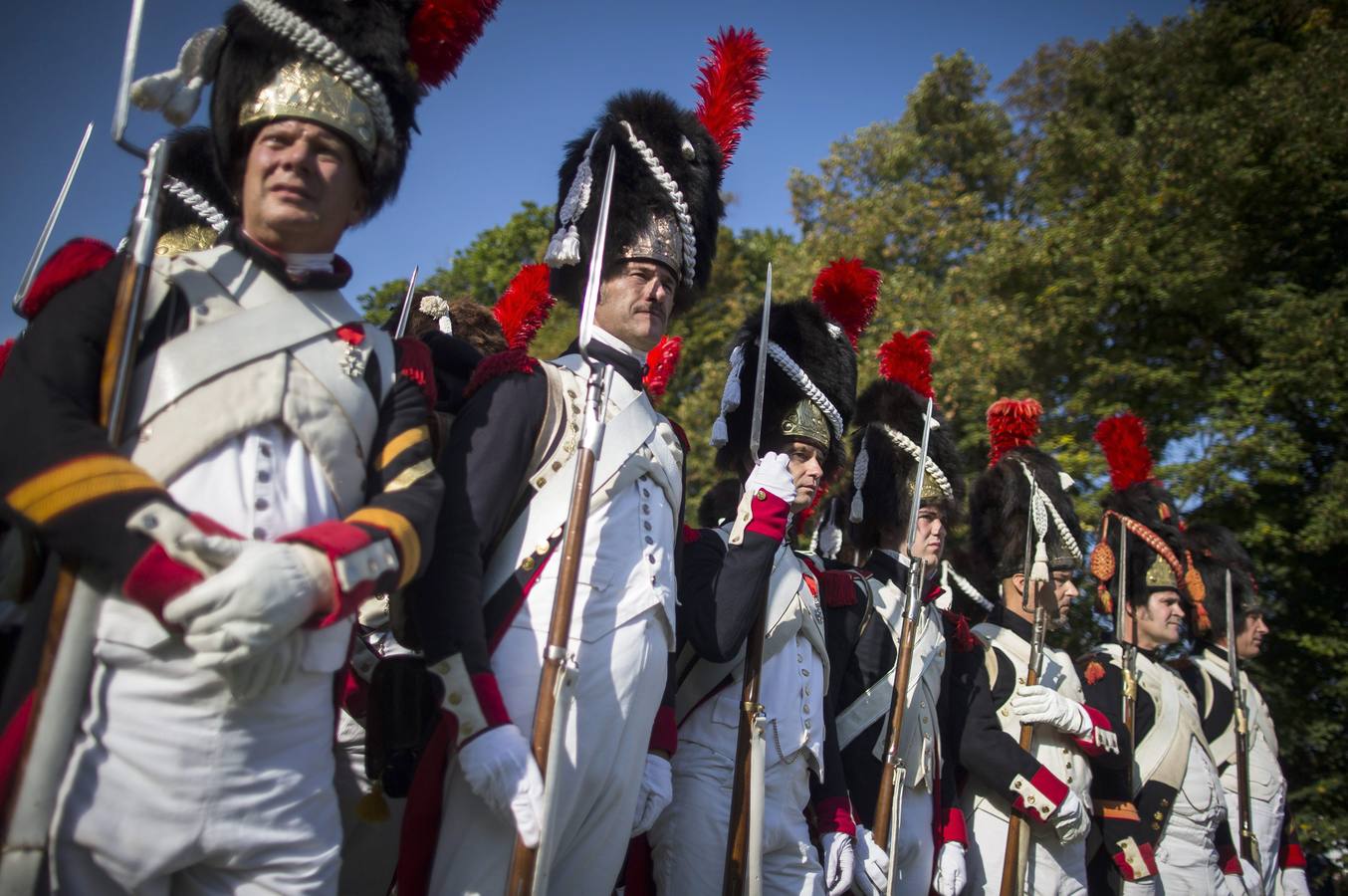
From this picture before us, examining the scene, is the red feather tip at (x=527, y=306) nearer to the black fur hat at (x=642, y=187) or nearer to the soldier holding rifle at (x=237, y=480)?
the black fur hat at (x=642, y=187)

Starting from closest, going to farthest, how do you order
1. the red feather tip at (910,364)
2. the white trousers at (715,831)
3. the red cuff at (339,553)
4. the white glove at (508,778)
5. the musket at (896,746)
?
the red cuff at (339,553) < the white glove at (508,778) < the white trousers at (715,831) < the musket at (896,746) < the red feather tip at (910,364)

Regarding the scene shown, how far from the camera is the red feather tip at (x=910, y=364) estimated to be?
6.09m

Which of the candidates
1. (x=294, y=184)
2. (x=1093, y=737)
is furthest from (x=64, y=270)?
(x=1093, y=737)

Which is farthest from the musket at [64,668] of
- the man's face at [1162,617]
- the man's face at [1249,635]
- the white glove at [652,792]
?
the man's face at [1249,635]

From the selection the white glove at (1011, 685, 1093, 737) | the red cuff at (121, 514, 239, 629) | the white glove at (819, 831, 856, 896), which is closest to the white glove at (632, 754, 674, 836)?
the white glove at (819, 831, 856, 896)

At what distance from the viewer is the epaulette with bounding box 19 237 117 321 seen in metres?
2.47

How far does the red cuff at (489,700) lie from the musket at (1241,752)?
6.26m

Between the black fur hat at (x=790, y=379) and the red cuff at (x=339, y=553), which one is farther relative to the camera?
the black fur hat at (x=790, y=379)

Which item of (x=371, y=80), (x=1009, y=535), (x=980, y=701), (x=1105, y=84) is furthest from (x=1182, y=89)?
(x=371, y=80)

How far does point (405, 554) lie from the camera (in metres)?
2.53

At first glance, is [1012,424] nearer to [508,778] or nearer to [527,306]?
[527,306]

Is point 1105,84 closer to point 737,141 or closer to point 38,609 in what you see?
point 737,141

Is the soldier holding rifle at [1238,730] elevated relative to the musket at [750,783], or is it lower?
elevated

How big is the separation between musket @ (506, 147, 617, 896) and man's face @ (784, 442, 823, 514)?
158 centimetres
